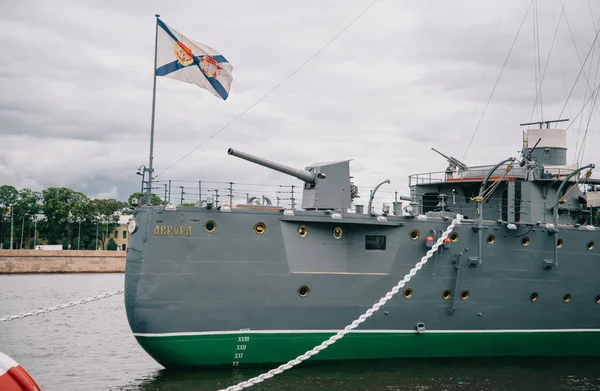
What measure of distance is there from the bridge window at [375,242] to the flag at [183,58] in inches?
270

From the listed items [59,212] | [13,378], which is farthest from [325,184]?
[59,212]

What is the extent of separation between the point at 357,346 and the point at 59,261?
6230cm

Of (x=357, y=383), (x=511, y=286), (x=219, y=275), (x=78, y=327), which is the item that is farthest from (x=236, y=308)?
(x=78, y=327)

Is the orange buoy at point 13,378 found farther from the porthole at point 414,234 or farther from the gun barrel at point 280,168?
the porthole at point 414,234

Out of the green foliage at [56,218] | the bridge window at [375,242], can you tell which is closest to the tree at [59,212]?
the green foliage at [56,218]

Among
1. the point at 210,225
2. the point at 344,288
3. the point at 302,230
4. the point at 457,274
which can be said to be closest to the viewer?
the point at 210,225

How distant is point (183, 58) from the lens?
746 inches

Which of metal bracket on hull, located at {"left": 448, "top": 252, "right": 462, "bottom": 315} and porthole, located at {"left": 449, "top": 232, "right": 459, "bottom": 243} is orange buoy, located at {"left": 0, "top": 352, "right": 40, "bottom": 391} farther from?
porthole, located at {"left": 449, "top": 232, "right": 459, "bottom": 243}

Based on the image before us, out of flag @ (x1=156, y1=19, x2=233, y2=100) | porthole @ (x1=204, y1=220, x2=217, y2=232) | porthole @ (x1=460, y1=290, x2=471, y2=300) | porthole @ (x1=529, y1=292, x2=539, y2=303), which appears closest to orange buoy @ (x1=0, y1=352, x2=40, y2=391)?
porthole @ (x1=204, y1=220, x2=217, y2=232)

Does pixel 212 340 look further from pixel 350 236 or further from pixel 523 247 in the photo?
pixel 523 247

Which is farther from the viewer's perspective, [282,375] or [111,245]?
[111,245]

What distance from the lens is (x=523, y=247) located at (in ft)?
72.1

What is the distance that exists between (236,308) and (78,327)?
14.6 m

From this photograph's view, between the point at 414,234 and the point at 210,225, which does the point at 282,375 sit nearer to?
the point at 210,225
